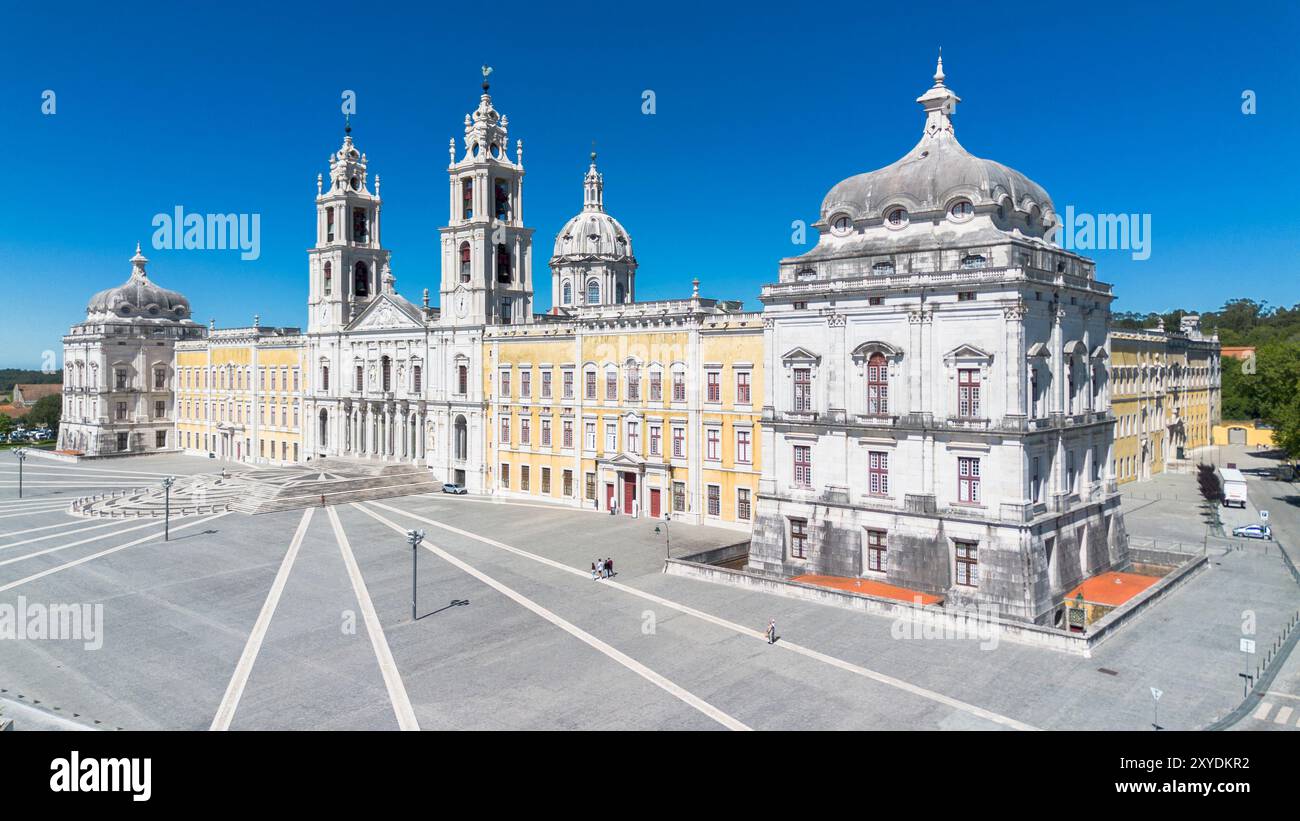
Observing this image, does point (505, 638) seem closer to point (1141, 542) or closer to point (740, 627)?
point (740, 627)

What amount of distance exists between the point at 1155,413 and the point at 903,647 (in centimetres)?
5695

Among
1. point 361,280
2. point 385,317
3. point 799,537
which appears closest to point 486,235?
point 385,317

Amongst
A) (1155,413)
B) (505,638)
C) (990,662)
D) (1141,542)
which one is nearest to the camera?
(990,662)

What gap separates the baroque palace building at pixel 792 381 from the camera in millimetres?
33375

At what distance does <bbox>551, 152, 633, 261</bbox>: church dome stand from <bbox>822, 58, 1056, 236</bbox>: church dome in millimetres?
35946

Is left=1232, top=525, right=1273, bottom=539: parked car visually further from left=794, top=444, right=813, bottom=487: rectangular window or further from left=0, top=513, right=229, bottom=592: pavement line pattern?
left=0, top=513, right=229, bottom=592: pavement line pattern

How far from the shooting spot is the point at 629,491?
52875 mm

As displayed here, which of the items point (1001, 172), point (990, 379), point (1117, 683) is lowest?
point (1117, 683)

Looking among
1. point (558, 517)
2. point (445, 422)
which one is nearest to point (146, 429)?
point (445, 422)

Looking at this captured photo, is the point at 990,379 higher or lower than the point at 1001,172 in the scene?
lower

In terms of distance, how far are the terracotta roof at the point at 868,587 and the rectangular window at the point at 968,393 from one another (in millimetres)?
7019

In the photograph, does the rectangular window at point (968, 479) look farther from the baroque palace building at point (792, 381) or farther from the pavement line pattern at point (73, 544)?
the pavement line pattern at point (73, 544)

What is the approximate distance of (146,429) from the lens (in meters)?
94.4

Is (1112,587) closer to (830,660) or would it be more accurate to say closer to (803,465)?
(803,465)
